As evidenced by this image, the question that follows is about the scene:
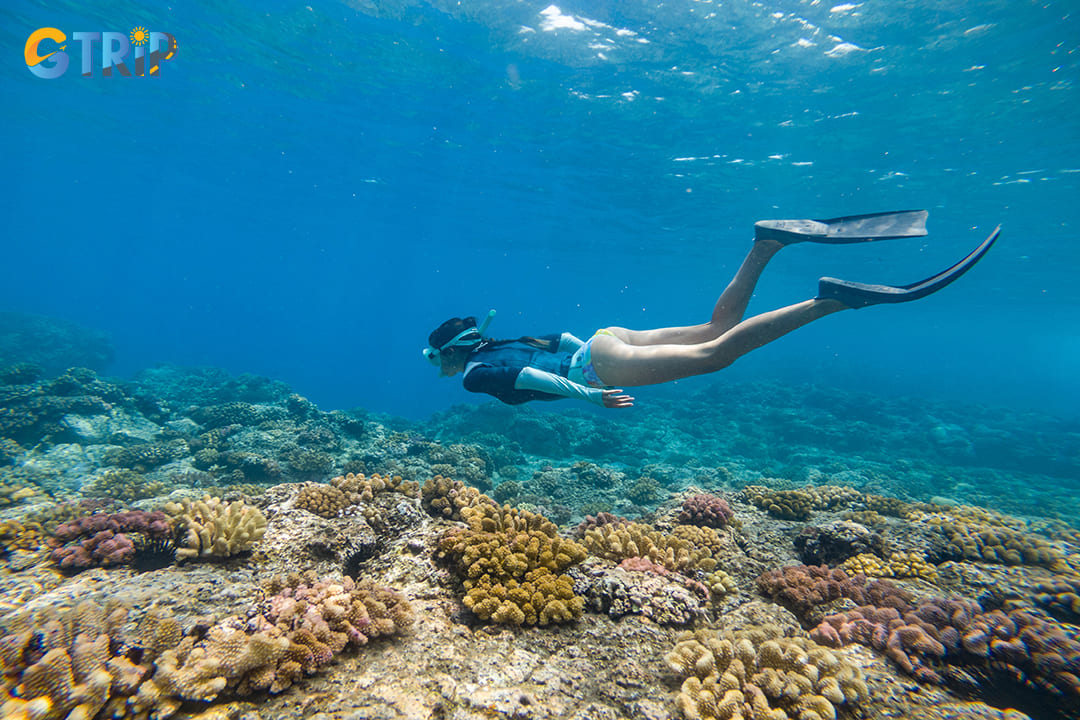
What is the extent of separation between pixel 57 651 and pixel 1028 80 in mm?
24272

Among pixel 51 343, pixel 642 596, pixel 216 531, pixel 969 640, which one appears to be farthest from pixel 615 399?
pixel 51 343

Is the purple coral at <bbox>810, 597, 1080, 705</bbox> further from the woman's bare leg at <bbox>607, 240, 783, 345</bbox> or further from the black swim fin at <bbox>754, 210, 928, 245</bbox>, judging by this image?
the black swim fin at <bbox>754, 210, 928, 245</bbox>

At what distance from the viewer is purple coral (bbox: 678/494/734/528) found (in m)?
6.05

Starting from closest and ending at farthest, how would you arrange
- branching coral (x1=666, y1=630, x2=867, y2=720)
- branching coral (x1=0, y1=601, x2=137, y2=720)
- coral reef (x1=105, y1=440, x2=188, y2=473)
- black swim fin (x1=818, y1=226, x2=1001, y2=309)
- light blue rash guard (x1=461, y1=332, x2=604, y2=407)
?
branching coral (x1=0, y1=601, x2=137, y2=720) → branching coral (x1=666, y1=630, x2=867, y2=720) → black swim fin (x1=818, y1=226, x2=1001, y2=309) → light blue rash guard (x1=461, y1=332, x2=604, y2=407) → coral reef (x1=105, y1=440, x2=188, y2=473)

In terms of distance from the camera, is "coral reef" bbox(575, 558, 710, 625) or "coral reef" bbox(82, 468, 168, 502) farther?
"coral reef" bbox(82, 468, 168, 502)

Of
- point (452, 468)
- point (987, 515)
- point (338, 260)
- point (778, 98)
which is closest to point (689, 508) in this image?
point (987, 515)

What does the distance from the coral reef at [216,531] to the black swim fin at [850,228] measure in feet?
21.5

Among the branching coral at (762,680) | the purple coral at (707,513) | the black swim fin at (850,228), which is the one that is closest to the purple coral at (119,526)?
the branching coral at (762,680)

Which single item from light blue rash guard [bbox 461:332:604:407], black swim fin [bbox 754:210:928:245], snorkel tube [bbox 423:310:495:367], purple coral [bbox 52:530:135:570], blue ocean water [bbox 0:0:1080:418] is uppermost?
blue ocean water [bbox 0:0:1080:418]

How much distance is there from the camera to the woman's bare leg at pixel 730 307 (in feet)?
18.2

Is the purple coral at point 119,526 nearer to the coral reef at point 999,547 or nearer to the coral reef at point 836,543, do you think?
the coral reef at point 836,543

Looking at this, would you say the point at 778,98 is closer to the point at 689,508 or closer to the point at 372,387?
the point at 689,508

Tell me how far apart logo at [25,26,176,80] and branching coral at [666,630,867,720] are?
28.9 meters

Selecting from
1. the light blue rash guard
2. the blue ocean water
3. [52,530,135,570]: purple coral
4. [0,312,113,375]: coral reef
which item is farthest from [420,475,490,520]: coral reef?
[0,312,113,375]: coral reef
